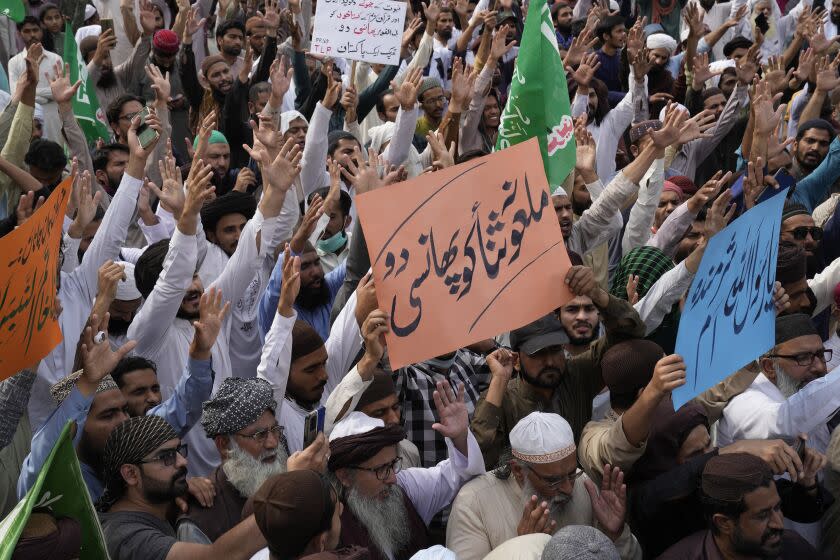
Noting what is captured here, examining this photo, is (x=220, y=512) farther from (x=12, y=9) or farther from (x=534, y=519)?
(x=12, y=9)

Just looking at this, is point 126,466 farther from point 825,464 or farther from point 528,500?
point 825,464

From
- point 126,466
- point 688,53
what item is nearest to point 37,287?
point 126,466

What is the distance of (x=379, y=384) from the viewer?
425cm

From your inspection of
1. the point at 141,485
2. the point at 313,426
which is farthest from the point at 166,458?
the point at 313,426

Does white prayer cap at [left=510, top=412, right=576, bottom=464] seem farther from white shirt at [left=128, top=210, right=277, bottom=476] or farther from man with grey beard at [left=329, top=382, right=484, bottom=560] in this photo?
white shirt at [left=128, top=210, right=277, bottom=476]

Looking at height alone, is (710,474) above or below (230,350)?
above

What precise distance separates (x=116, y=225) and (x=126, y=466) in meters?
2.15

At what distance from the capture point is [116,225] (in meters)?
5.54

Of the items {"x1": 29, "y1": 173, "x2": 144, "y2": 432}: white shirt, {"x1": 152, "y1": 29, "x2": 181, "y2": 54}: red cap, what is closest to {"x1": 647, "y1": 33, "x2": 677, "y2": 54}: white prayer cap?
{"x1": 152, "y1": 29, "x2": 181, "y2": 54}: red cap

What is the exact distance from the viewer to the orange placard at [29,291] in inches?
155

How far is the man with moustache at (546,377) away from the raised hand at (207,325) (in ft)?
3.52

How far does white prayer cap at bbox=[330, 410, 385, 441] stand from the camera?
386cm

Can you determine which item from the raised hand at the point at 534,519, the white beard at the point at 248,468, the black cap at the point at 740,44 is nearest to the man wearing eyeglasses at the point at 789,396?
the raised hand at the point at 534,519

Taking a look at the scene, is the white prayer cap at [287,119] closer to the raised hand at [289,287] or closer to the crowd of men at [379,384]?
the crowd of men at [379,384]
